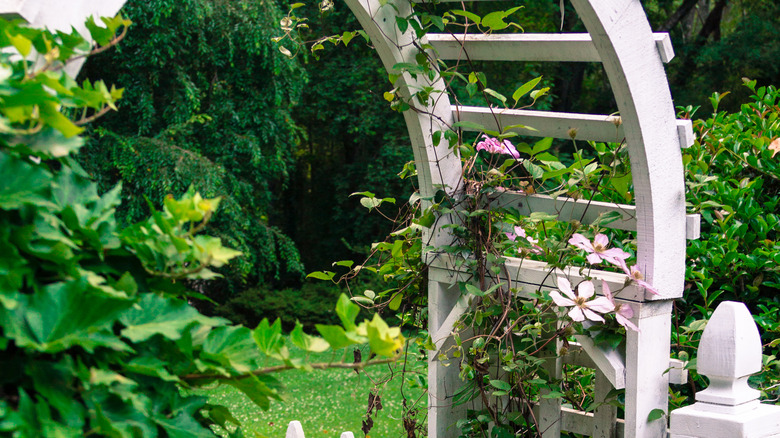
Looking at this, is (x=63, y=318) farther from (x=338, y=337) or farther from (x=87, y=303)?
(x=338, y=337)

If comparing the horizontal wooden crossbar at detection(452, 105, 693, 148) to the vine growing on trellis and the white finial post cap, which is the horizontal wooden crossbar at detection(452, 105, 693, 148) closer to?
the vine growing on trellis

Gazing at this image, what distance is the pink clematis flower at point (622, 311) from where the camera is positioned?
1742 millimetres

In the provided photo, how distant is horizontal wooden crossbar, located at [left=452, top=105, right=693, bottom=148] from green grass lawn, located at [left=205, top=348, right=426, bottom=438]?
3.47 m

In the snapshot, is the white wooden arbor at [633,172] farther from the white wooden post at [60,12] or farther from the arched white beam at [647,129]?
the white wooden post at [60,12]

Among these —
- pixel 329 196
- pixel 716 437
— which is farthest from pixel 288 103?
pixel 716 437

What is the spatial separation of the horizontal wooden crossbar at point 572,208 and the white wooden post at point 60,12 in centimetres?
140

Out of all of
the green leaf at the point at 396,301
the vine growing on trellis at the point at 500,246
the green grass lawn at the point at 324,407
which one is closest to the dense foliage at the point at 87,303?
the vine growing on trellis at the point at 500,246

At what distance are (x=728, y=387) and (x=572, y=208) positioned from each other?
0.64 metres

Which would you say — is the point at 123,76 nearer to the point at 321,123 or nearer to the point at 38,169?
the point at 321,123

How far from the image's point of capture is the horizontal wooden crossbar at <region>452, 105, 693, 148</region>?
1874 mm

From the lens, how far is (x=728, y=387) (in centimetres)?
166

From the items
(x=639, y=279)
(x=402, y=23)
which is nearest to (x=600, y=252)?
(x=639, y=279)

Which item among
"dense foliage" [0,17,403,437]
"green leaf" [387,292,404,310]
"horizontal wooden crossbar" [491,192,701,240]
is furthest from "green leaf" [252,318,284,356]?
"green leaf" [387,292,404,310]

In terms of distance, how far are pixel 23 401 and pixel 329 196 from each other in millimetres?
12588
